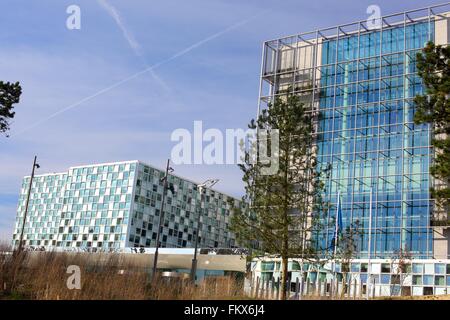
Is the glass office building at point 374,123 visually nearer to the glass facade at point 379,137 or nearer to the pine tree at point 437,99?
the glass facade at point 379,137

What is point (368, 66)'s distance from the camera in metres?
65.0

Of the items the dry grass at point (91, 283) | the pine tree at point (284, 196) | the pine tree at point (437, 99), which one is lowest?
the dry grass at point (91, 283)

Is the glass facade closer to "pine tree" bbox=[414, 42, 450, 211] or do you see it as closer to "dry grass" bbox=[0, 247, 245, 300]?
"pine tree" bbox=[414, 42, 450, 211]

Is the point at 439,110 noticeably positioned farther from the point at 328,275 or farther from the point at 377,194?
the point at 377,194

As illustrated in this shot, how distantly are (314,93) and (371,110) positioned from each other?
777 centimetres

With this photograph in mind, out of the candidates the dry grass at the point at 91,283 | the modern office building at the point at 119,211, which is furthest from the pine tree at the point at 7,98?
the modern office building at the point at 119,211

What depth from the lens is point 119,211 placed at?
97875 mm

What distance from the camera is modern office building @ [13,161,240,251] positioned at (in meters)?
97.1

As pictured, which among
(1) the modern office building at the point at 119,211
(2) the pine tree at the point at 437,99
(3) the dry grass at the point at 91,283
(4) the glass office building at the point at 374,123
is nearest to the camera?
(3) the dry grass at the point at 91,283

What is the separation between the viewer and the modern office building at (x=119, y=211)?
9712cm

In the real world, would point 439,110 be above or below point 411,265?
above

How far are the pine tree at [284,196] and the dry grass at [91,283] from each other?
18.7 feet

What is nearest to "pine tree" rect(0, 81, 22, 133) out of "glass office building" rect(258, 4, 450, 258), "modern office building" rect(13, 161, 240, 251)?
"glass office building" rect(258, 4, 450, 258)
